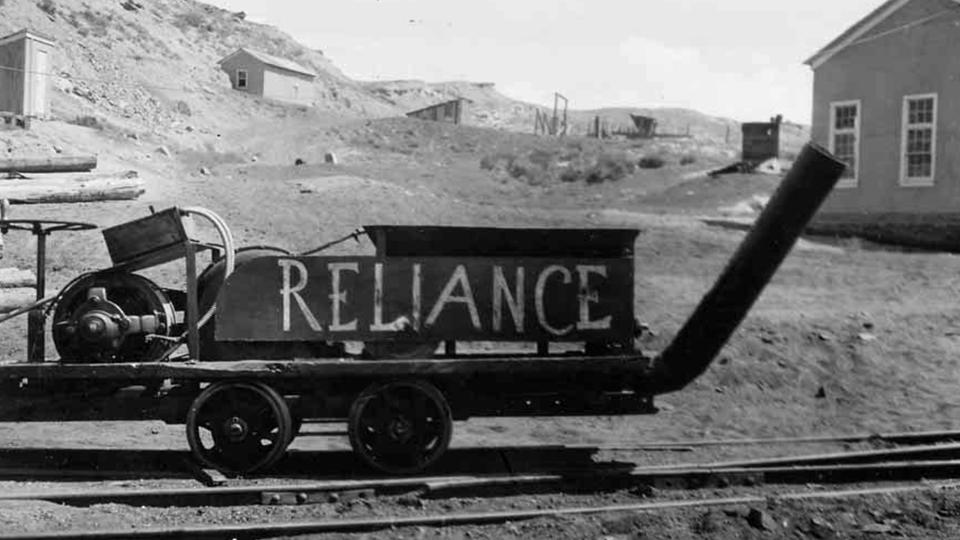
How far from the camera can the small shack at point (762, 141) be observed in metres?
43.8

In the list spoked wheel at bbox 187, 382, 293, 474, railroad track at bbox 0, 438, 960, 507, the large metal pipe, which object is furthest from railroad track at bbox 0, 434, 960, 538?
the large metal pipe

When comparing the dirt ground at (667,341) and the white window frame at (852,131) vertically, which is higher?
the white window frame at (852,131)

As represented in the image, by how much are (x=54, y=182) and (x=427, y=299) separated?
899 cm

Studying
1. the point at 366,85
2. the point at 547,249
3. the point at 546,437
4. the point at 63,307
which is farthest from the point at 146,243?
the point at 366,85

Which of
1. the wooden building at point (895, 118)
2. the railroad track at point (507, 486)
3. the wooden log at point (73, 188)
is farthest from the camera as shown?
the wooden building at point (895, 118)

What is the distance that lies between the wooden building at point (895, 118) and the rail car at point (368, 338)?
17115mm

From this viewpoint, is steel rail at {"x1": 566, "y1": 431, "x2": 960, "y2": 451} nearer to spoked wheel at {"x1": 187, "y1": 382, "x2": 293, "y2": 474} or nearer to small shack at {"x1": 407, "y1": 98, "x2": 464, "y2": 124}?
spoked wheel at {"x1": 187, "y1": 382, "x2": 293, "y2": 474}

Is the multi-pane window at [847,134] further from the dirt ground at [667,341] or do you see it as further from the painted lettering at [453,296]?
the painted lettering at [453,296]

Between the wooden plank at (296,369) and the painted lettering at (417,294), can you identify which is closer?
the wooden plank at (296,369)

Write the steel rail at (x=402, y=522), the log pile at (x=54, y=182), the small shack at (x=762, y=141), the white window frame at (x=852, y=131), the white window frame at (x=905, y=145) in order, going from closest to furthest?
the steel rail at (x=402, y=522)
the log pile at (x=54, y=182)
the white window frame at (x=905, y=145)
the white window frame at (x=852, y=131)
the small shack at (x=762, y=141)

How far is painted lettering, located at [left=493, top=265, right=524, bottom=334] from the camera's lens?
29.2 feet

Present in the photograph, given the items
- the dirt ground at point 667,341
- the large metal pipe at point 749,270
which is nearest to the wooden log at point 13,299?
the dirt ground at point 667,341

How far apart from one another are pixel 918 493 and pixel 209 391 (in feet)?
16.4

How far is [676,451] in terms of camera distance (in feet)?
33.8
